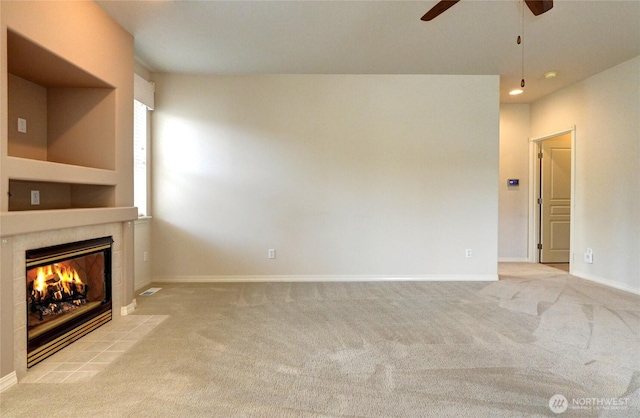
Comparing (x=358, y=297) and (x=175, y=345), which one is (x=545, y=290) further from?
(x=175, y=345)

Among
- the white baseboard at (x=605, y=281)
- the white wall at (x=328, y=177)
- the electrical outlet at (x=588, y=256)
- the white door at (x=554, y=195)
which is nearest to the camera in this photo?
the white baseboard at (x=605, y=281)

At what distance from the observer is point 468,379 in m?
1.90

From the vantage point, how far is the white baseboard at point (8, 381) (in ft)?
5.89

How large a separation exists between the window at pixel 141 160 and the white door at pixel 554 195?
6.41m

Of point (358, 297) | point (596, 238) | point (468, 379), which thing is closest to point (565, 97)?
point (596, 238)

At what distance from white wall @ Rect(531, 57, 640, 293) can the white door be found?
819mm

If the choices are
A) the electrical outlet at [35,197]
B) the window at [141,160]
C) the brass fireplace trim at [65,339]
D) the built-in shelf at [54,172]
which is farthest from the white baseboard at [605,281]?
the electrical outlet at [35,197]

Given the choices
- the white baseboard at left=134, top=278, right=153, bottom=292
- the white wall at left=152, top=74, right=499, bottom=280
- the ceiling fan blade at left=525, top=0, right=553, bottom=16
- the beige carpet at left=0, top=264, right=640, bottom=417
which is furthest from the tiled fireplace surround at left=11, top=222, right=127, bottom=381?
the ceiling fan blade at left=525, top=0, right=553, bottom=16

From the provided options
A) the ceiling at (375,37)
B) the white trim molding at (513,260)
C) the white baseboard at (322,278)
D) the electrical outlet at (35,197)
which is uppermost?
the ceiling at (375,37)

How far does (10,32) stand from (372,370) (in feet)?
10.2

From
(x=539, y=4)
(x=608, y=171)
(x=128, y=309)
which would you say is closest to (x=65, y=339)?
(x=128, y=309)

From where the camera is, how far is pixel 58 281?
8.11ft

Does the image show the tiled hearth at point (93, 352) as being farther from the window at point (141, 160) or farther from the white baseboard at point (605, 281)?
the white baseboard at point (605, 281)

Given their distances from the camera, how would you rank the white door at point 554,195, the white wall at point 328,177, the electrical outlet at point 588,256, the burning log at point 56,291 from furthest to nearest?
the white door at point 554,195, the electrical outlet at point 588,256, the white wall at point 328,177, the burning log at point 56,291
